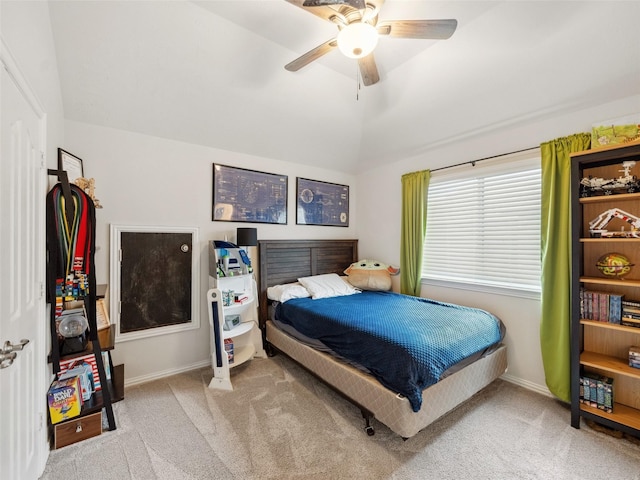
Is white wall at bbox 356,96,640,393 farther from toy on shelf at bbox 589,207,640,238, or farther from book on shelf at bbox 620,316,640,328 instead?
toy on shelf at bbox 589,207,640,238

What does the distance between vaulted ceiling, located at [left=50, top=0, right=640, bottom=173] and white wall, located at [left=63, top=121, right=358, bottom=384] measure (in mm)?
154

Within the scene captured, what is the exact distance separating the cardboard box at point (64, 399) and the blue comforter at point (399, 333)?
1.70 m

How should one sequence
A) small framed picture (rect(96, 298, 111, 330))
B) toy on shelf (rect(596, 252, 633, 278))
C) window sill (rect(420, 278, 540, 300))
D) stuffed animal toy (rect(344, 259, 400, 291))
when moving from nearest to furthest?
toy on shelf (rect(596, 252, 633, 278)) < small framed picture (rect(96, 298, 111, 330)) < window sill (rect(420, 278, 540, 300)) < stuffed animal toy (rect(344, 259, 400, 291))

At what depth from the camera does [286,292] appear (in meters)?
3.14

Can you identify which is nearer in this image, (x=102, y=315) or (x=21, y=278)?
(x=21, y=278)

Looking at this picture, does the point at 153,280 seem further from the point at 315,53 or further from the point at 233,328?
the point at 315,53

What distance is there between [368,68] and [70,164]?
2495mm

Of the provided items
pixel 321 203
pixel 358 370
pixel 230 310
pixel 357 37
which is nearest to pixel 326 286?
pixel 230 310

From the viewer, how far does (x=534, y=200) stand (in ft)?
8.30

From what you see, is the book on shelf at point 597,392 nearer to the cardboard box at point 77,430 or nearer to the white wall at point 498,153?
the white wall at point 498,153

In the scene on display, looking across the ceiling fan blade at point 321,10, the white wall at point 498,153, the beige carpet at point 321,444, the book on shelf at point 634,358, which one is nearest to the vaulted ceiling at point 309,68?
the white wall at point 498,153

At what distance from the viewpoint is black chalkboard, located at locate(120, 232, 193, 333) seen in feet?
8.51

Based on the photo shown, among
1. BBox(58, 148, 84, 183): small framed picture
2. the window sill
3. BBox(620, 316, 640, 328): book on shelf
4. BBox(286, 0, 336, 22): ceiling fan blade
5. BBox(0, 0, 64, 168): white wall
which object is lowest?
BBox(620, 316, 640, 328): book on shelf

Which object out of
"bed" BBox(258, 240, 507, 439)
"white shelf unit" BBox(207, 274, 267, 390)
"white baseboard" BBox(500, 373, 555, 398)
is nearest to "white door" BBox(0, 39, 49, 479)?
"white shelf unit" BBox(207, 274, 267, 390)
